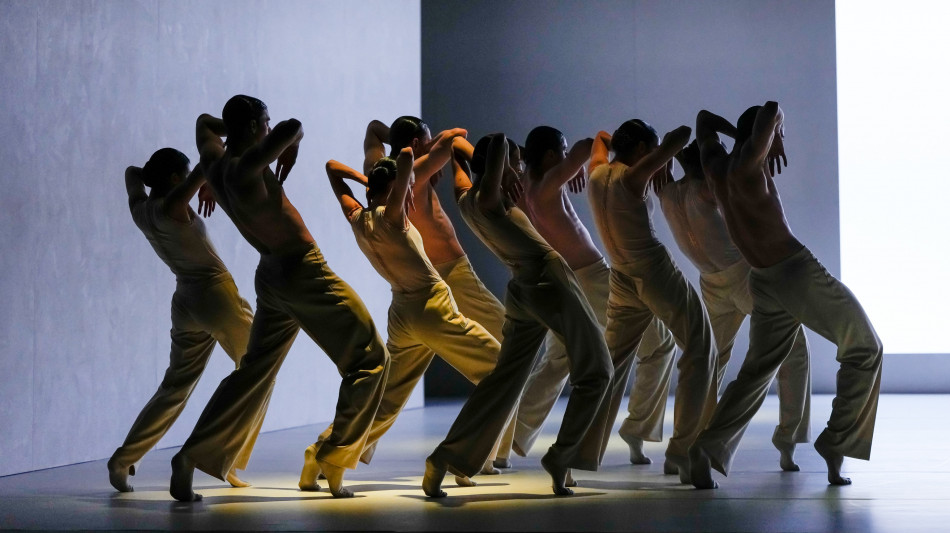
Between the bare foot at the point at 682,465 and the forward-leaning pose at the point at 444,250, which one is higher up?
the forward-leaning pose at the point at 444,250

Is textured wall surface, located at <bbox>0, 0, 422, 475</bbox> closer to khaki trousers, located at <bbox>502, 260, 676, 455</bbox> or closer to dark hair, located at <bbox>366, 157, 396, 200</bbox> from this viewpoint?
dark hair, located at <bbox>366, 157, 396, 200</bbox>

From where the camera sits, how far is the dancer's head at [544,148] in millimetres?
5320

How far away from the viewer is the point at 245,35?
8070 mm

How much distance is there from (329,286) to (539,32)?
8388 mm

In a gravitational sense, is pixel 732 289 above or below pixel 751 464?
above

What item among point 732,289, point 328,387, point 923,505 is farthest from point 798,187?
point 923,505

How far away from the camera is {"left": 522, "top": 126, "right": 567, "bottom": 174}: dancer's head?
17.5 feet

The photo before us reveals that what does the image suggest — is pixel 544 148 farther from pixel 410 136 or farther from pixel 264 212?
pixel 264 212

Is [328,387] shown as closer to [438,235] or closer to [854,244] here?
[438,235]

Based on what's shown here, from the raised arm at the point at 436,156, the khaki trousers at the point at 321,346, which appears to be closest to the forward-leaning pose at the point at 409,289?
the raised arm at the point at 436,156

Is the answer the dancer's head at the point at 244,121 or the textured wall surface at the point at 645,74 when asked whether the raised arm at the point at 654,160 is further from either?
the textured wall surface at the point at 645,74

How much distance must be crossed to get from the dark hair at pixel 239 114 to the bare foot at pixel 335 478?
1.41m

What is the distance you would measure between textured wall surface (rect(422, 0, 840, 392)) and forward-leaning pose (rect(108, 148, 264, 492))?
7372mm

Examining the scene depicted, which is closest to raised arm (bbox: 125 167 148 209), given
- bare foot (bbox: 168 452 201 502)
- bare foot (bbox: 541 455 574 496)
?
bare foot (bbox: 168 452 201 502)
